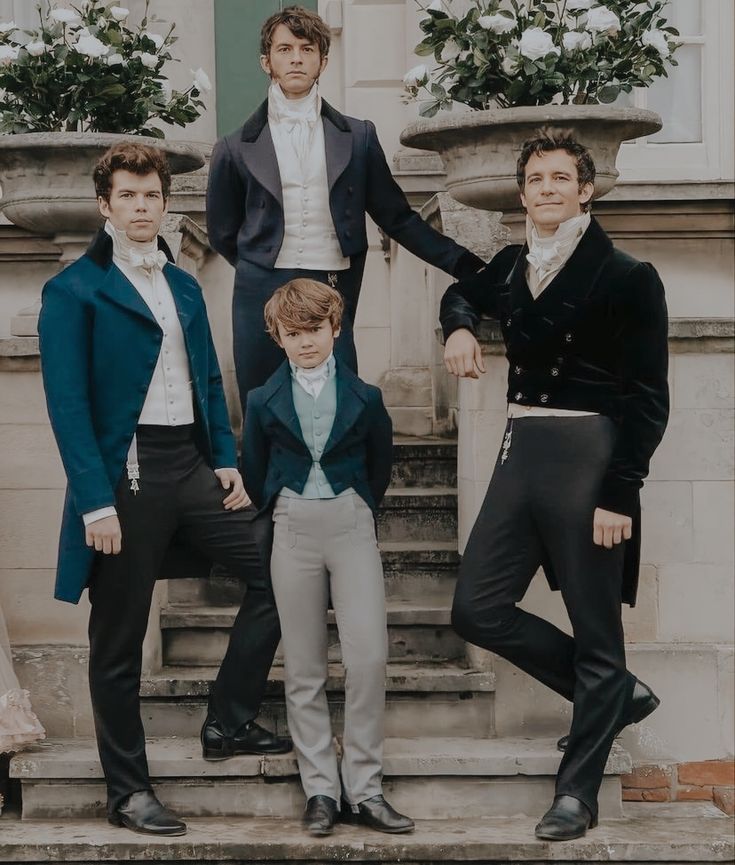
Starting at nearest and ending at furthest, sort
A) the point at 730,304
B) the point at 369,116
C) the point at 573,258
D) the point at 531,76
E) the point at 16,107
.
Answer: the point at 573,258, the point at 531,76, the point at 16,107, the point at 730,304, the point at 369,116

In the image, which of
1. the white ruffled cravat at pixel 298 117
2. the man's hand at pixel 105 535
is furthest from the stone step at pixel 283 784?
the white ruffled cravat at pixel 298 117

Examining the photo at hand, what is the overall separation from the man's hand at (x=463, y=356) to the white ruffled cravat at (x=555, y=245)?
27 centimetres

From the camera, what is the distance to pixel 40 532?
17.0 feet

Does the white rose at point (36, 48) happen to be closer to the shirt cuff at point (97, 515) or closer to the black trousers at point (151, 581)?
the black trousers at point (151, 581)

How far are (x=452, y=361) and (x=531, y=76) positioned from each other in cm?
97

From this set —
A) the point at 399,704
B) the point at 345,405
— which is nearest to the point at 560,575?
the point at 345,405

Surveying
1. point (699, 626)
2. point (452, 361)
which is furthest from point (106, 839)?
point (699, 626)

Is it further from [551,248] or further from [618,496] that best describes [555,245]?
[618,496]

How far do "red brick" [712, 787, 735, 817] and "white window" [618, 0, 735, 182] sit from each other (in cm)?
247

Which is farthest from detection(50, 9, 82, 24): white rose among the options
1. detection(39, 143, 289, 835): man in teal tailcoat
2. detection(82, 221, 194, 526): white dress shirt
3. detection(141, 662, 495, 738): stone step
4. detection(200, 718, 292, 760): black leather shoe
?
detection(200, 718, 292, 760): black leather shoe

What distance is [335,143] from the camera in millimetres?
4797

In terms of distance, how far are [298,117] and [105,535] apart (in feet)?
4.67

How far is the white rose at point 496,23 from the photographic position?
15.6 feet

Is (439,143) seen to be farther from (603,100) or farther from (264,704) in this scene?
(264,704)
